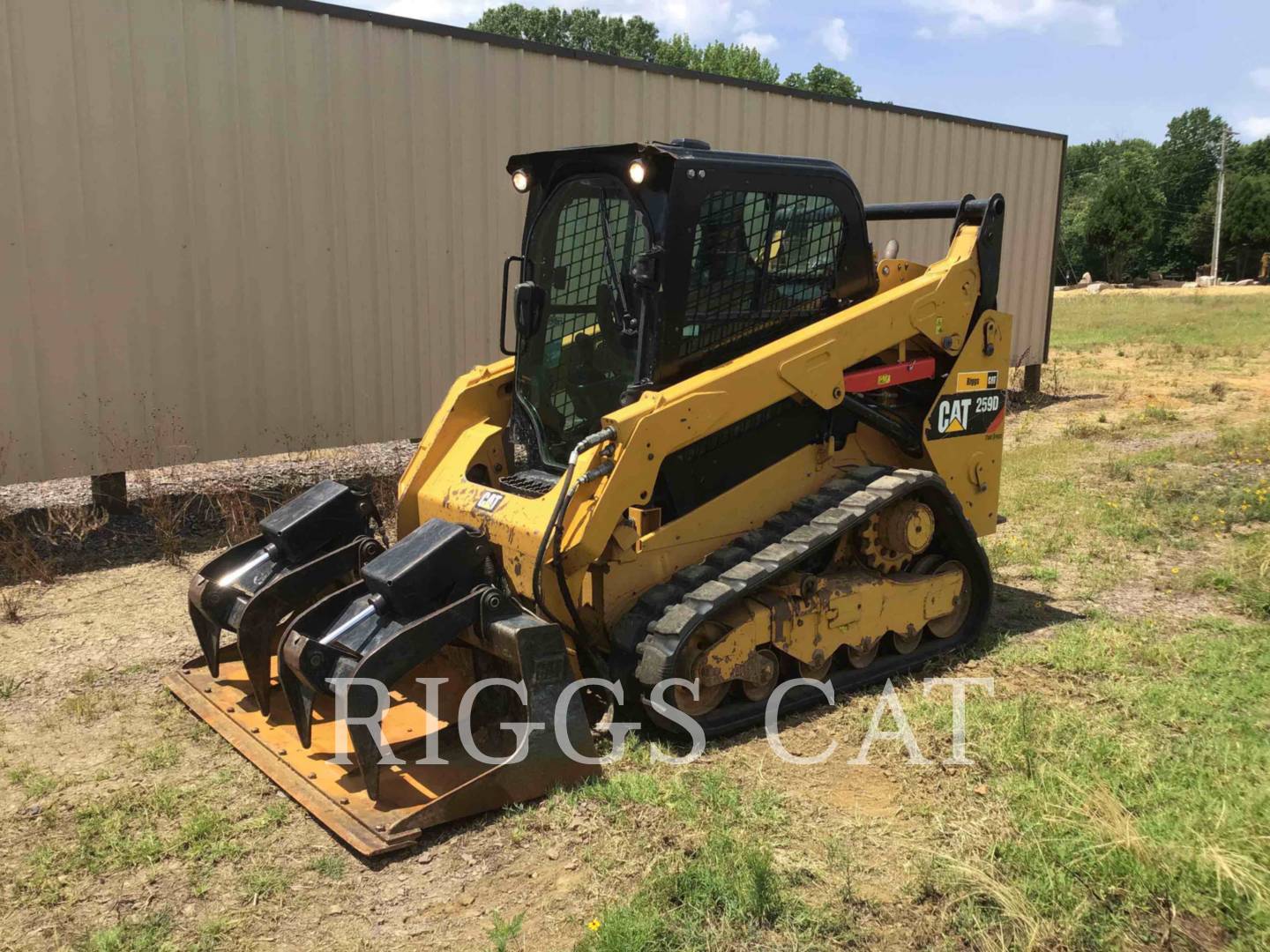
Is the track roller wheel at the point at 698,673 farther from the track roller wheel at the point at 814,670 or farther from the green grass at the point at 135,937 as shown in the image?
the green grass at the point at 135,937

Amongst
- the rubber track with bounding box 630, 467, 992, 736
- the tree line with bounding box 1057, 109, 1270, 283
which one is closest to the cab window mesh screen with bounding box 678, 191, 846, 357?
the rubber track with bounding box 630, 467, 992, 736

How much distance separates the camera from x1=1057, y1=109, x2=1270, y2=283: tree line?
51844 mm

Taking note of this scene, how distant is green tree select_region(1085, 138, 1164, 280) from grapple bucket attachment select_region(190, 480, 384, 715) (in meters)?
54.3

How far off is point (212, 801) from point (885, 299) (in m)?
3.64

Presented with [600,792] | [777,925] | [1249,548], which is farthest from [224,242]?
[1249,548]

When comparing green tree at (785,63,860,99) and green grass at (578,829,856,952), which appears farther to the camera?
green tree at (785,63,860,99)

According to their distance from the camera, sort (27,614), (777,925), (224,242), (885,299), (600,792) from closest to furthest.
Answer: (777,925) → (600,792) → (885,299) → (27,614) → (224,242)

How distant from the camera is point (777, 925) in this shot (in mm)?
3074

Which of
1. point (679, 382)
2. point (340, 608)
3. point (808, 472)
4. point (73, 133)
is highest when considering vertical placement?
point (73, 133)

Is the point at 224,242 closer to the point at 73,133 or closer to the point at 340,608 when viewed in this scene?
the point at 73,133

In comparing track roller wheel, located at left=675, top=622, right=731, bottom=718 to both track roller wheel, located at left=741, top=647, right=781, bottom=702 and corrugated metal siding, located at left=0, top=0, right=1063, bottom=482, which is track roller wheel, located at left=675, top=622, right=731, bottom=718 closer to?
track roller wheel, located at left=741, top=647, right=781, bottom=702

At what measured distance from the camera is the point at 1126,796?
3645 millimetres

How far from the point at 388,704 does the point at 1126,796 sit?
2.71 m

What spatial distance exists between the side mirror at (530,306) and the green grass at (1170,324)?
667 inches
